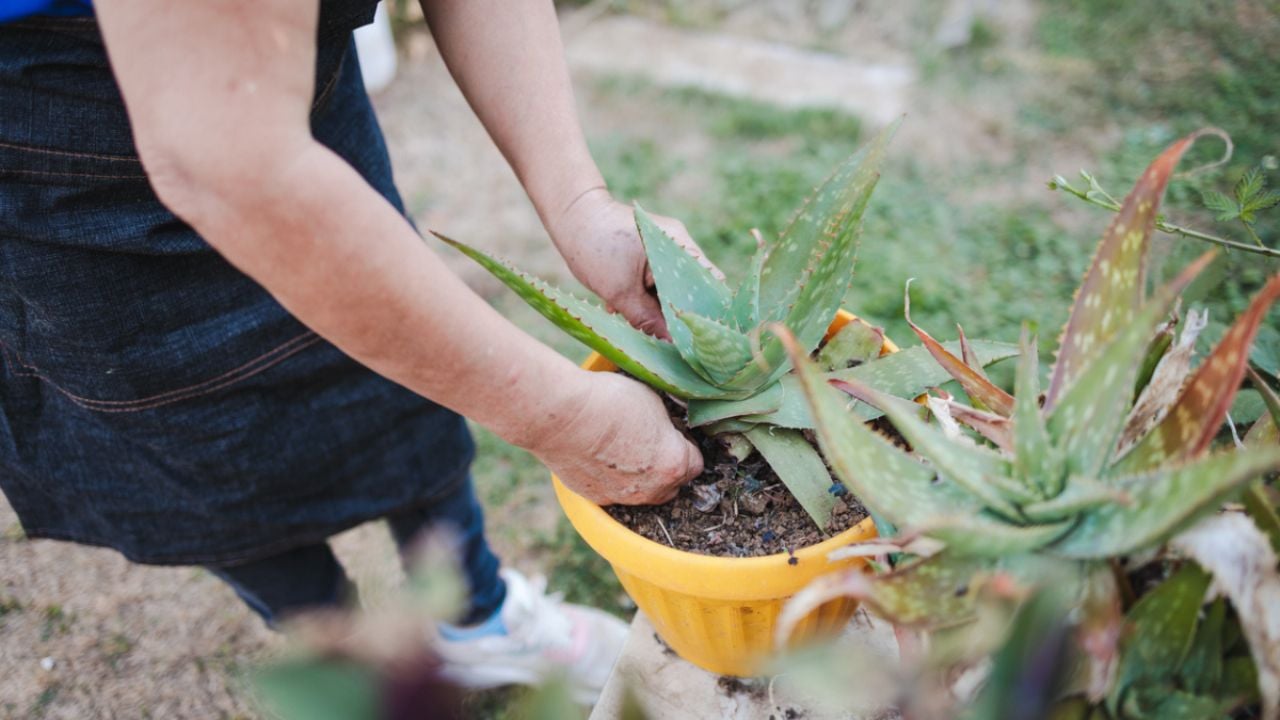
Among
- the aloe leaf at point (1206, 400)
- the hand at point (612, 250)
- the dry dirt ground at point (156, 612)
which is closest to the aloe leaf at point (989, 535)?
the aloe leaf at point (1206, 400)

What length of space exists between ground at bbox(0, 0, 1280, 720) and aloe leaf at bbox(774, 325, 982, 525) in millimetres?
1279

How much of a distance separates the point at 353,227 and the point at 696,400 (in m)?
0.55

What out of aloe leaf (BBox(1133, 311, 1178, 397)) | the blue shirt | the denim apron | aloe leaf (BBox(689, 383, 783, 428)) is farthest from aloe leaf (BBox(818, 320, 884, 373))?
the blue shirt

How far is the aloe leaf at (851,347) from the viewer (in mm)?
1180

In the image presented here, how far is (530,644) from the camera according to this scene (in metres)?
1.76

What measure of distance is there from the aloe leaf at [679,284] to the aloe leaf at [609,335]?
0.10 ft

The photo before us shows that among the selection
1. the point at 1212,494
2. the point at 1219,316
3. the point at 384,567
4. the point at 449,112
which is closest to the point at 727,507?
the point at 1212,494

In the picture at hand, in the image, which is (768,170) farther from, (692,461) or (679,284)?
(692,461)

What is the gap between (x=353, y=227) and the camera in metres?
0.76

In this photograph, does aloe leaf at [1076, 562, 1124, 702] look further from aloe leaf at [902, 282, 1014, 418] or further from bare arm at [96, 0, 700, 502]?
bare arm at [96, 0, 700, 502]

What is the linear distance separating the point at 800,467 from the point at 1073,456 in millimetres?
366

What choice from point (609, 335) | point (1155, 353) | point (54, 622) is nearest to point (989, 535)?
point (1155, 353)

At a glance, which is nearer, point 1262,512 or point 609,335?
point 1262,512

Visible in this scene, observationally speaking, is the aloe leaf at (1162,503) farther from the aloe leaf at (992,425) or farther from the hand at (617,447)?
the hand at (617,447)
